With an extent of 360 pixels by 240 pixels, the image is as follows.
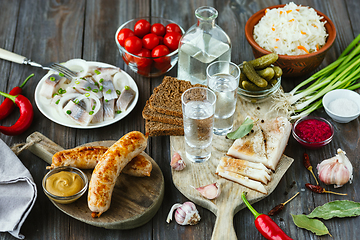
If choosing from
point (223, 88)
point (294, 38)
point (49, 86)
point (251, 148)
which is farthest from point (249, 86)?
point (49, 86)

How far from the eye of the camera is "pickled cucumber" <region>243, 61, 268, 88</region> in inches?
126

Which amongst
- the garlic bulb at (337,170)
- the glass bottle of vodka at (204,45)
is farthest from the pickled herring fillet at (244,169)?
the glass bottle of vodka at (204,45)

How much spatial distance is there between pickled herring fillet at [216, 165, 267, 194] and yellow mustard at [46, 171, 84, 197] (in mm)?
1069

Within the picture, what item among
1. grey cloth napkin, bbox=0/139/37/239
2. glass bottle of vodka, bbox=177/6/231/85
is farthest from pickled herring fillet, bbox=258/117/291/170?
grey cloth napkin, bbox=0/139/37/239

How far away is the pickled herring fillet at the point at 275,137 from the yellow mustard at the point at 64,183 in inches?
58.0

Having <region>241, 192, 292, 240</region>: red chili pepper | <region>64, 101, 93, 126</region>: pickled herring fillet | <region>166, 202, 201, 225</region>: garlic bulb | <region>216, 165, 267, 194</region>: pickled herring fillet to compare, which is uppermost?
<region>64, 101, 93, 126</region>: pickled herring fillet

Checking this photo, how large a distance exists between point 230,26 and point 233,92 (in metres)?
1.79

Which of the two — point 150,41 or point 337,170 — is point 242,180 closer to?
point 337,170

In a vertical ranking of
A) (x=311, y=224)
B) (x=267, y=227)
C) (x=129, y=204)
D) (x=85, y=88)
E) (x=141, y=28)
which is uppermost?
(x=141, y=28)

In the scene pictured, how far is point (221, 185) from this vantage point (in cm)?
→ 277

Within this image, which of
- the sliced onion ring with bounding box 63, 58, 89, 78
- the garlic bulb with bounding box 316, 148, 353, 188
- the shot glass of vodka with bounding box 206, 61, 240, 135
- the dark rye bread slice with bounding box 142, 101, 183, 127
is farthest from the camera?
the sliced onion ring with bounding box 63, 58, 89, 78

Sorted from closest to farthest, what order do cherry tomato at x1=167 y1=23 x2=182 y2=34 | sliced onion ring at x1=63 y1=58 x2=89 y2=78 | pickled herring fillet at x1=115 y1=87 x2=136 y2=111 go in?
1. pickled herring fillet at x1=115 y1=87 x2=136 y2=111
2. sliced onion ring at x1=63 y1=58 x2=89 y2=78
3. cherry tomato at x1=167 y1=23 x2=182 y2=34

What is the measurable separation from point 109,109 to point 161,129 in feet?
1.82

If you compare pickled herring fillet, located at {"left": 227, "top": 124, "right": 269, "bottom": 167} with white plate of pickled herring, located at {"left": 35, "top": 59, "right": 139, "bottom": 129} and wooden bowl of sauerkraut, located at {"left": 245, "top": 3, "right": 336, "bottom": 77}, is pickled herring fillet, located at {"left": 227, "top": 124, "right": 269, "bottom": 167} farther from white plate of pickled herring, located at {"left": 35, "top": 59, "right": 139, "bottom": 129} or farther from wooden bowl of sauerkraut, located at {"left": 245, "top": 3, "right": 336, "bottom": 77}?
white plate of pickled herring, located at {"left": 35, "top": 59, "right": 139, "bottom": 129}
